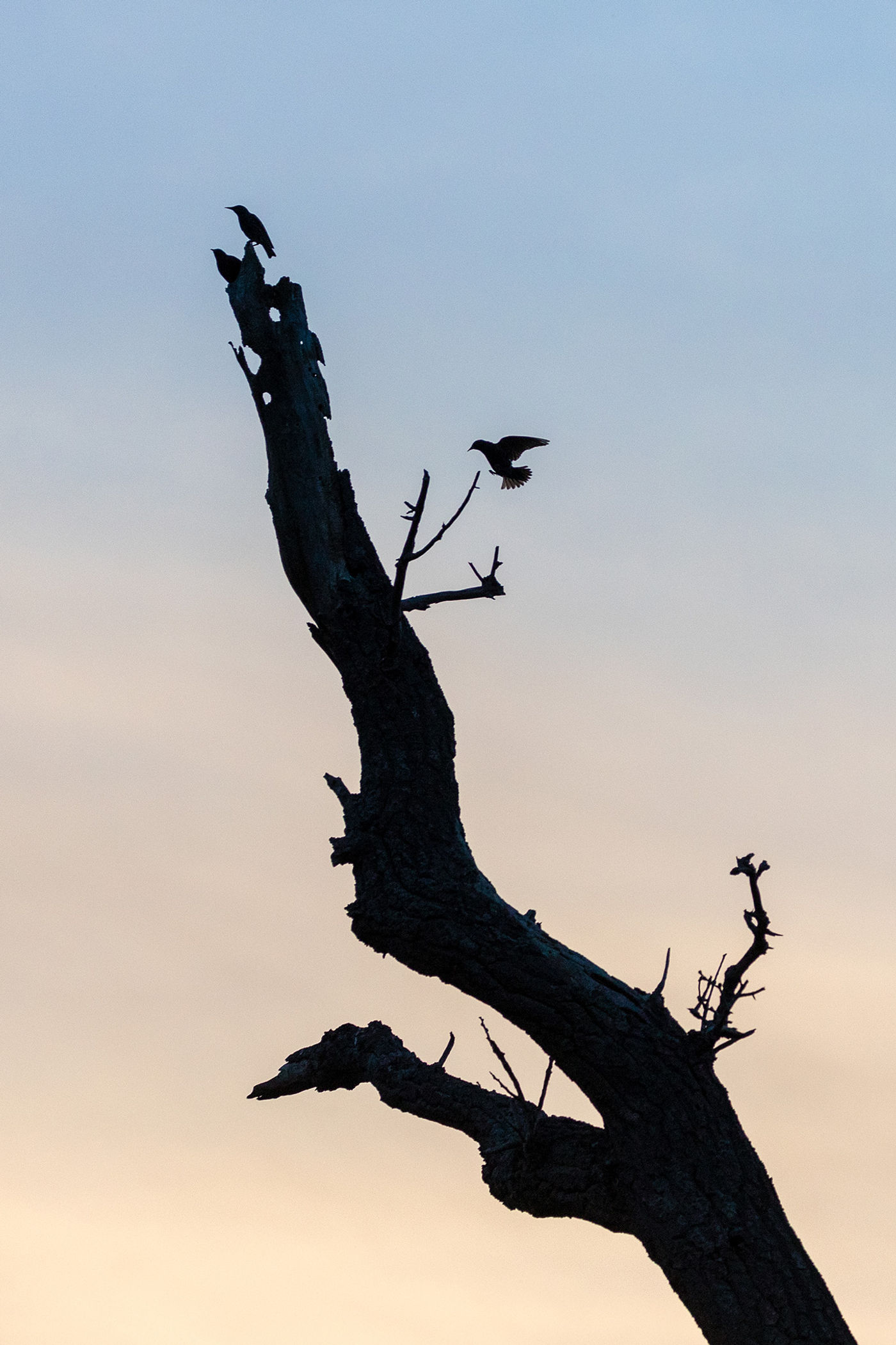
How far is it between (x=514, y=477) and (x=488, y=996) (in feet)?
10.2

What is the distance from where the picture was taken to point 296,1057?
26.2 ft

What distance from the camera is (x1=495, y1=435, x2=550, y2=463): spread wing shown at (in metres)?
7.73

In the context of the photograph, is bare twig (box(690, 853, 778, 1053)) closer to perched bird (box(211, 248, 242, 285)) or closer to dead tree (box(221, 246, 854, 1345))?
dead tree (box(221, 246, 854, 1345))

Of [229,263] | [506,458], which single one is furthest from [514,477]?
[229,263]

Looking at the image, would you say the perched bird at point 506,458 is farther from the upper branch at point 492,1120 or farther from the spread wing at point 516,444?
the upper branch at point 492,1120

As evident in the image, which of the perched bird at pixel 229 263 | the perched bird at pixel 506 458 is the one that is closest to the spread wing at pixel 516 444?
the perched bird at pixel 506 458

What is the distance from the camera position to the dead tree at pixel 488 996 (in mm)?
6086

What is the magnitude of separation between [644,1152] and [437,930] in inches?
57.0

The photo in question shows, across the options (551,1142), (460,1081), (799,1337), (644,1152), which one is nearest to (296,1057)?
(460,1081)

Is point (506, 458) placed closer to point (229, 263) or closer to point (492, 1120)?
point (229, 263)

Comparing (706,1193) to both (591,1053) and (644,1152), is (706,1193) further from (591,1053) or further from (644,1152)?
(591,1053)

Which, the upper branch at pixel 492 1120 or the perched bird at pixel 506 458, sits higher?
the perched bird at pixel 506 458

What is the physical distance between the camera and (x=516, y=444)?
777 centimetres

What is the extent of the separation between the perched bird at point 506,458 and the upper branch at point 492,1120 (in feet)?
11.1
